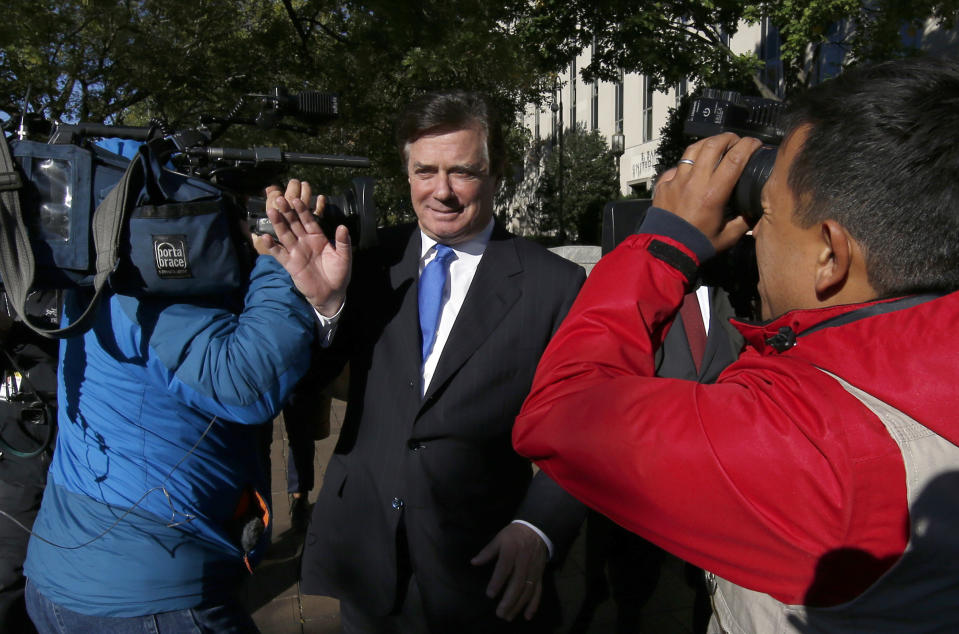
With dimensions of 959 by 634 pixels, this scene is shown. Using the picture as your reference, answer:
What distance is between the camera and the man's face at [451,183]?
2234 millimetres

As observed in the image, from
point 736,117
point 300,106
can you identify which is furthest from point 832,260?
point 300,106

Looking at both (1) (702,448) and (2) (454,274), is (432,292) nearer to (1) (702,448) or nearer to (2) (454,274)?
(2) (454,274)

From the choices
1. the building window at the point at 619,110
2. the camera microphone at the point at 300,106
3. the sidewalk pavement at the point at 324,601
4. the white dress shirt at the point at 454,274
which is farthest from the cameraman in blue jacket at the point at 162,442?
the building window at the point at 619,110

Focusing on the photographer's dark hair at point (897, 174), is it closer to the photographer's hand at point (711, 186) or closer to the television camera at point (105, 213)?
the photographer's hand at point (711, 186)

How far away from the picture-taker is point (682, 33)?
1038 cm

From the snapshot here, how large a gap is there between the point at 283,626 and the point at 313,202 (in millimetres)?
2493

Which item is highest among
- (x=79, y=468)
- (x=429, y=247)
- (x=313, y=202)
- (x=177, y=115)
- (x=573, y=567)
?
(x=177, y=115)

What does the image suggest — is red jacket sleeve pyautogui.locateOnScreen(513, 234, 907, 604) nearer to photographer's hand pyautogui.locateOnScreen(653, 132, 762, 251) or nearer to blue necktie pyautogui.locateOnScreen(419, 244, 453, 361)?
photographer's hand pyautogui.locateOnScreen(653, 132, 762, 251)

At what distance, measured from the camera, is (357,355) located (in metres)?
2.09

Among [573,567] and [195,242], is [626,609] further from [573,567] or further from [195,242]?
[195,242]

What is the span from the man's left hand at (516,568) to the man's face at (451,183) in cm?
91

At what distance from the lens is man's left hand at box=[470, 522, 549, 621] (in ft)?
6.06

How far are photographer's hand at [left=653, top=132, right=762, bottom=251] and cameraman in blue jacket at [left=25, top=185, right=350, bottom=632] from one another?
0.81 metres

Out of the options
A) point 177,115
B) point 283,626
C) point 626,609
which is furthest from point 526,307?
point 177,115
